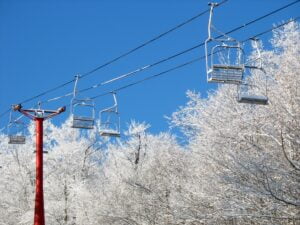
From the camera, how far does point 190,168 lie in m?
21.0

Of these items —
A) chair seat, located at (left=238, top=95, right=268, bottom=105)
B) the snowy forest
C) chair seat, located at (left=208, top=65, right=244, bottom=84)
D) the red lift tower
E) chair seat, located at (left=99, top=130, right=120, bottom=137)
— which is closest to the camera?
chair seat, located at (left=208, top=65, right=244, bottom=84)

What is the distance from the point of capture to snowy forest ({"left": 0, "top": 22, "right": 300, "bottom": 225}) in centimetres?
1277

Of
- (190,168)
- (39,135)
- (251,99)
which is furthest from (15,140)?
(251,99)

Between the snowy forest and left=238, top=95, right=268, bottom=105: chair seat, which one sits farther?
the snowy forest

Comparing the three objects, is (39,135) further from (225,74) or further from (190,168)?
(225,74)

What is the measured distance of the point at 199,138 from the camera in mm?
Result: 17844

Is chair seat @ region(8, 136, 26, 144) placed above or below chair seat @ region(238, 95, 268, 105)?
above

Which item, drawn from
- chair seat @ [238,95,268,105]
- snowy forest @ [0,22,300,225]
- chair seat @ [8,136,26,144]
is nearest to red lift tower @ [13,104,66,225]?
chair seat @ [8,136,26,144]

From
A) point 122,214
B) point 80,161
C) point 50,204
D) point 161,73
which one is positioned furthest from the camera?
point 80,161

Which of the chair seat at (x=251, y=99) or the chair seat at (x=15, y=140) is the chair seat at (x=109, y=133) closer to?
the chair seat at (x=251, y=99)

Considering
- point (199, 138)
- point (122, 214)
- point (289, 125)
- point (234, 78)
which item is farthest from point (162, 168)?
point (234, 78)

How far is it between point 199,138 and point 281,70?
11.3ft

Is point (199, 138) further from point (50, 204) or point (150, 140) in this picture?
point (50, 204)

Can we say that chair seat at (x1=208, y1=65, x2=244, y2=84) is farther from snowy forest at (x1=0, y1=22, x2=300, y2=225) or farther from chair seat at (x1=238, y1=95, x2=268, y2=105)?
snowy forest at (x1=0, y1=22, x2=300, y2=225)
